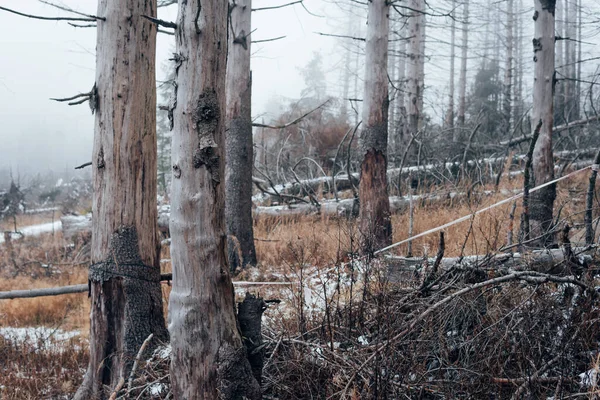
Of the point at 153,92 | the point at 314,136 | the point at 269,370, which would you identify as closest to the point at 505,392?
the point at 269,370

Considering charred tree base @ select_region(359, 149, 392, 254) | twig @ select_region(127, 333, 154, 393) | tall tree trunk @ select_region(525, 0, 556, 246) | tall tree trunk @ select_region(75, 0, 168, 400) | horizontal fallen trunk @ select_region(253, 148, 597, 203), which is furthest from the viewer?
horizontal fallen trunk @ select_region(253, 148, 597, 203)

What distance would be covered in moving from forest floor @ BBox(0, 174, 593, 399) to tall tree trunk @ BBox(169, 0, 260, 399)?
65 cm

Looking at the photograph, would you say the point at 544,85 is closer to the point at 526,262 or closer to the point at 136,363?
the point at 526,262

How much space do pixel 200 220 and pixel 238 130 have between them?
451 cm

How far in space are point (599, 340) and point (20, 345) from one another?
5062mm

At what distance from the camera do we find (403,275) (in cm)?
423

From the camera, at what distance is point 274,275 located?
6387 millimetres

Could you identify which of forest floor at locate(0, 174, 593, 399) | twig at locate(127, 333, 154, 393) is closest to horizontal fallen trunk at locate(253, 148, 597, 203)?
forest floor at locate(0, 174, 593, 399)

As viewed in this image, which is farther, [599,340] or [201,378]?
[599,340]

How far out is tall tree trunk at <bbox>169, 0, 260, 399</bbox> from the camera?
2508mm

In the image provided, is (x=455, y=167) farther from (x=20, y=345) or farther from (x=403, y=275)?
(x=20, y=345)

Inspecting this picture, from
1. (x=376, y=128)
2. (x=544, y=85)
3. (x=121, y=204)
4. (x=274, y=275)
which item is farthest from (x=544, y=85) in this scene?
(x=121, y=204)

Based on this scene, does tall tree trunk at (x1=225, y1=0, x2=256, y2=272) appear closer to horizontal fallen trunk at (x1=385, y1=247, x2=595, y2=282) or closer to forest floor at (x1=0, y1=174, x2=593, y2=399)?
forest floor at (x1=0, y1=174, x2=593, y2=399)

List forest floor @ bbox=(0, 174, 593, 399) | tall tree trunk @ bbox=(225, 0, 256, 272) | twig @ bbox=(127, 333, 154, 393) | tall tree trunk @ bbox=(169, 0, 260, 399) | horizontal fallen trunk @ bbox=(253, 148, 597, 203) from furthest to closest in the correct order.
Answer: horizontal fallen trunk @ bbox=(253, 148, 597, 203)
tall tree trunk @ bbox=(225, 0, 256, 272)
forest floor @ bbox=(0, 174, 593, 399)
twig @ bbox=(127, 333, 154, 393)
tall tree trunk @ bbox=(169, 0, 260, 399)
